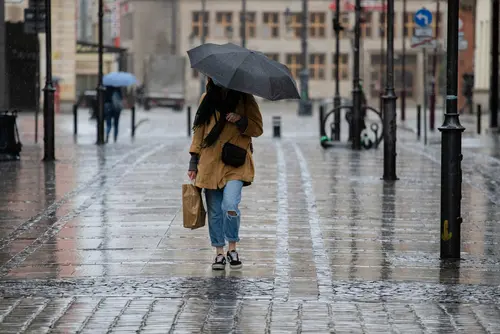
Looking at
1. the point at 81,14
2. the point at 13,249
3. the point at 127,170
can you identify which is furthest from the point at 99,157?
the point at 81,14

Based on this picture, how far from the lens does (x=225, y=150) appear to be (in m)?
11.3

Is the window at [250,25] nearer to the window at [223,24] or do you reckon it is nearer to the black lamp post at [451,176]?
the window at [223,24]

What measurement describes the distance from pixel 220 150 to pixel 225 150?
2.7 inches

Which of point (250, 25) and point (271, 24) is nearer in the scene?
point (250, 25)

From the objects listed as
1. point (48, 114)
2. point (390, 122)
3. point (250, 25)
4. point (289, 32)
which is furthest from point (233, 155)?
point (250, 25)

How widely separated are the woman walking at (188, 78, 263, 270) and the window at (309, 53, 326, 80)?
89790 mm

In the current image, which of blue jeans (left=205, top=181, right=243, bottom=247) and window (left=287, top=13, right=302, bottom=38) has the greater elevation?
window (left=287, top=13, right=302, bottom=38)

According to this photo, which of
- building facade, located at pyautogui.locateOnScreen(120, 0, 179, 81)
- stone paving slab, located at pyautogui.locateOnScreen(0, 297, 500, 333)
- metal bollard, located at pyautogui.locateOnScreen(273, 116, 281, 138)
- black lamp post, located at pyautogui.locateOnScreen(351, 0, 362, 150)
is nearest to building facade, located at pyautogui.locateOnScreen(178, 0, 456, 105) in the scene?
building facade, located at pyautogui.locateOnScreen(120, 0, 179, 81)

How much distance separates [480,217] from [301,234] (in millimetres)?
2637

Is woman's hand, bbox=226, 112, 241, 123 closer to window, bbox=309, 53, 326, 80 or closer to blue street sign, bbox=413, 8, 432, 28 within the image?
blue street sign, bbox=413, 8, 432, 28

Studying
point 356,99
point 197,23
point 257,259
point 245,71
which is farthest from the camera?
point 197,23

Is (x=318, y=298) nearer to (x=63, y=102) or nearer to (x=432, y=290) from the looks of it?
(x=432, y=290)

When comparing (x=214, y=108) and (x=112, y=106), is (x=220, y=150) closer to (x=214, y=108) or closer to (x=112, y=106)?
(x=214, y=108)

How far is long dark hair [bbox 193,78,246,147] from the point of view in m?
11.4
